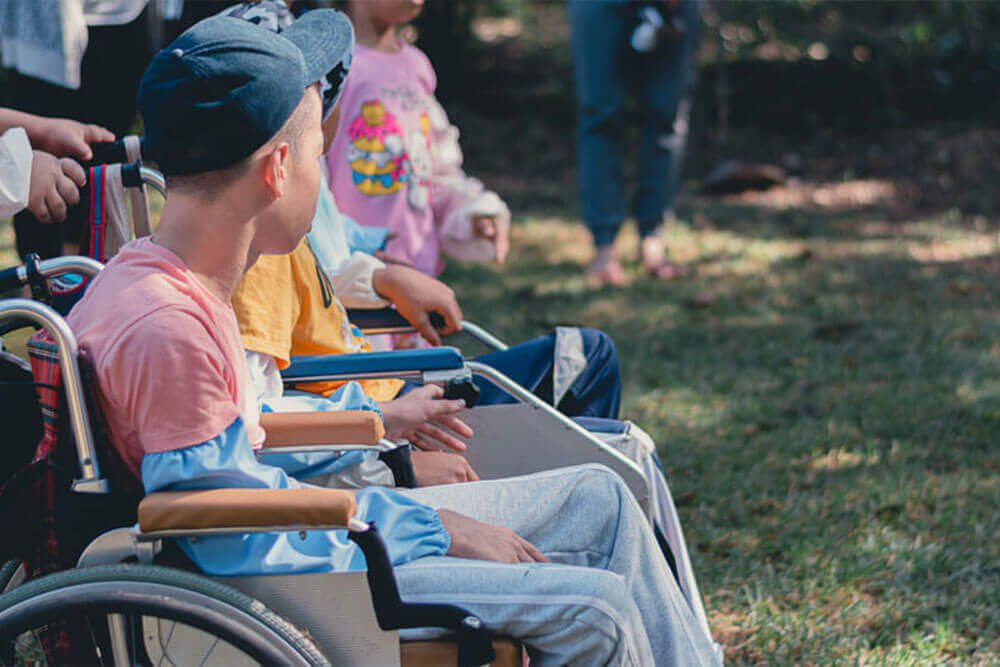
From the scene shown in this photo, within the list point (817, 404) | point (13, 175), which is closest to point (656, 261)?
point (817, 404)

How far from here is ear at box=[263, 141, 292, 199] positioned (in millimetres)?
1645

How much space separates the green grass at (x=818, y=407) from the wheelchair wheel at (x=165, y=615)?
1.29 m

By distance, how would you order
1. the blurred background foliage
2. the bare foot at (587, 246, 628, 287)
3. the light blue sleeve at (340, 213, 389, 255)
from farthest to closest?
the blurred background foliage → the bare foot at (587, 246, 628, 287) → the light blue sleeve at (340, 213, 389, 255)

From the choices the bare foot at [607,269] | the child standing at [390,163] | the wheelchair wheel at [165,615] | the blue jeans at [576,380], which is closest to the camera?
the wheelchair wheel at [165,615]

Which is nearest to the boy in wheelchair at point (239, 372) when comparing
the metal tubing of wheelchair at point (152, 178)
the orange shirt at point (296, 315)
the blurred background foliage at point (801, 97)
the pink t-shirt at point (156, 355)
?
the pink t-shirt at point (156, 355)

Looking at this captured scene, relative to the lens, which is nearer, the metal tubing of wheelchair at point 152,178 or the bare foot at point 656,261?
the metal tubing of wheelchair at point 152,178

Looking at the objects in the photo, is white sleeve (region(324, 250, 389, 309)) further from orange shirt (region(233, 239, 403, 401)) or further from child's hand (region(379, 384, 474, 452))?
child's hand (region(379, 384, 474, 452))

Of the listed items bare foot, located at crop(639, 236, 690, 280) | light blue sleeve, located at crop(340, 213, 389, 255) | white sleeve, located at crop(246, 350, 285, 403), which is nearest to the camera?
white sleeve, located at crop(246, 350, 285, 403)

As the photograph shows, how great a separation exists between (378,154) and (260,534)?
191 cm

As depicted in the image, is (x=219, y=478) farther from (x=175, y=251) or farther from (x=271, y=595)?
(x=175, y=251)

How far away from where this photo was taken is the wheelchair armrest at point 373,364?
2096mm

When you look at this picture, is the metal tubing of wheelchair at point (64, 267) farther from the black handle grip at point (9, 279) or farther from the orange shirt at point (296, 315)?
the orange shirt at point (296, 315)

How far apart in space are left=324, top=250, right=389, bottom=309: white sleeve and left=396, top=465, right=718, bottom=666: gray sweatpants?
76 cm

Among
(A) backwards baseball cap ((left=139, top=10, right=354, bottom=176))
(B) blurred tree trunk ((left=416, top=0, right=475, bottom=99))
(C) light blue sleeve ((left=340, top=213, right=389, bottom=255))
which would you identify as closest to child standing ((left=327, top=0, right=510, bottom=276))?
(C) light blue sleeve ((left=340, top=213, right=389, bottom=255))
